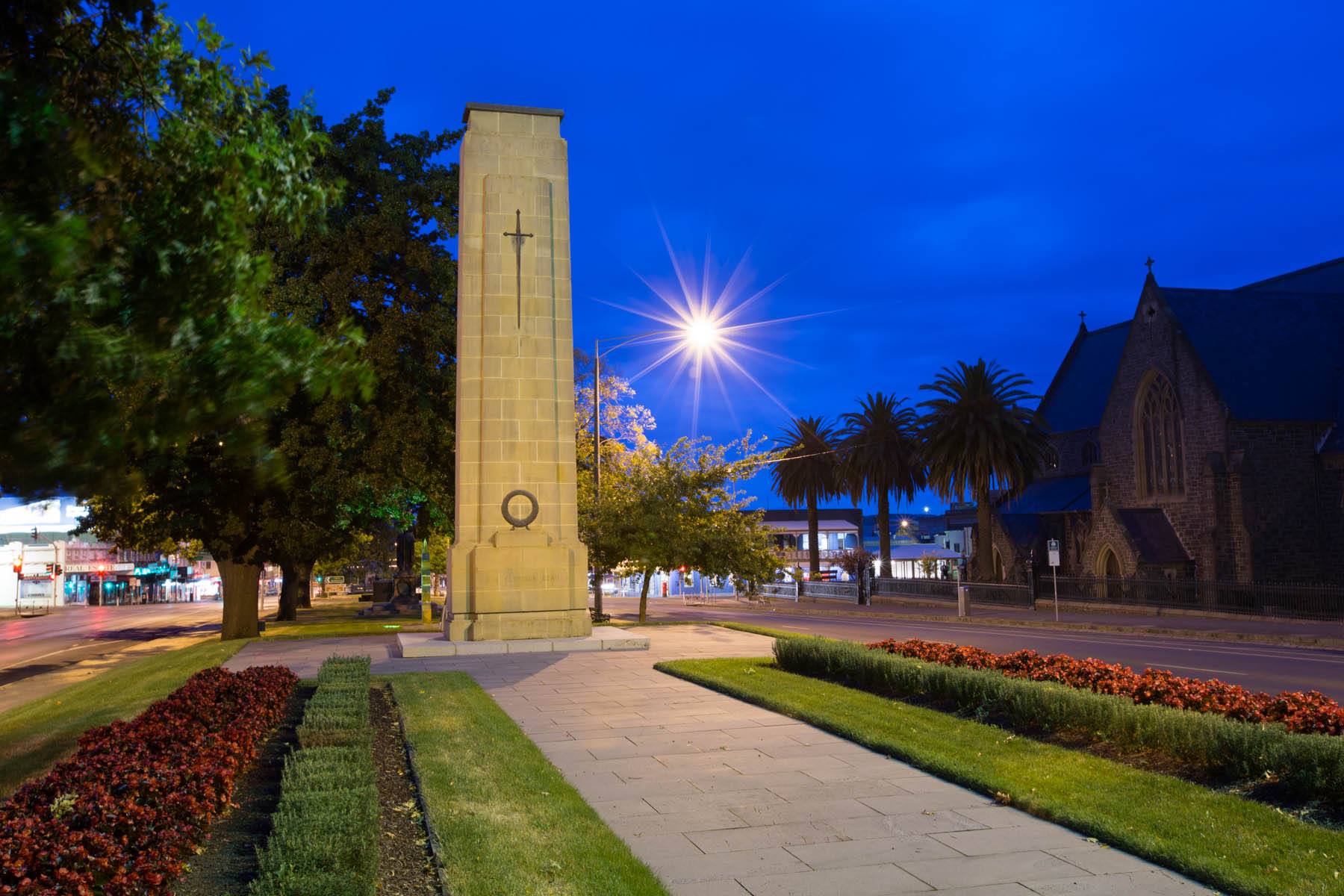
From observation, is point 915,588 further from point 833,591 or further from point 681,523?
point 681,523

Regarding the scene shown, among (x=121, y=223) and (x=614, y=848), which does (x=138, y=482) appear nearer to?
(x=121, y=223)

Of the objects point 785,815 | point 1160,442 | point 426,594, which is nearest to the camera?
point 785,815

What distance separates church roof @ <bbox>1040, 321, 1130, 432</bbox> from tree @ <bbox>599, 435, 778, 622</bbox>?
130ft

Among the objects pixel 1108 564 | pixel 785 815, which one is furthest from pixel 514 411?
pixel 1108 564

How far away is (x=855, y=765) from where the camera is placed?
368 inches

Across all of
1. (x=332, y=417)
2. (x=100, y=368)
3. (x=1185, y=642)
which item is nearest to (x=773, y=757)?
(x=100, y=368)

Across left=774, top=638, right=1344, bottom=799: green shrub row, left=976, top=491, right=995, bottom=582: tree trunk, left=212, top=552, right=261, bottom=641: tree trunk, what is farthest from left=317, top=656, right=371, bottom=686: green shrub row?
left=976, top=491, right=995, bottom=582: tree trunk

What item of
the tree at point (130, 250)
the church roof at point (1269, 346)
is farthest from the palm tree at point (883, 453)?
the tree at point (130, 250)

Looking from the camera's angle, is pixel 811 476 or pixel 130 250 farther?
pixel 811 476

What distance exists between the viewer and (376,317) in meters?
27.5

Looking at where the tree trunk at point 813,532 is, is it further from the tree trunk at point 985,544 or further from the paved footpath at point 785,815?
the paved footpath at point 785,815

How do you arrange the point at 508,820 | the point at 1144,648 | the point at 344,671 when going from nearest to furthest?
the point at 508,820, the point at 344,671, the point at 1144,648

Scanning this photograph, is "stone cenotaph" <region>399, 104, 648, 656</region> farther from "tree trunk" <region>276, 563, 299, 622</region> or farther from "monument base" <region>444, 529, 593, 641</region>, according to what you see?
"tree trunk" <region>276, 563, 299, 622</region>

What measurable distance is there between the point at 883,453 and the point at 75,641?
42.7 meters
